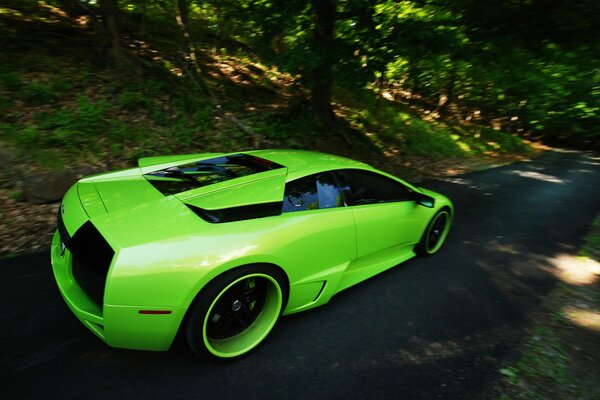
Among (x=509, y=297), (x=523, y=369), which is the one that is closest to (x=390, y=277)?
(x=509, y=297)

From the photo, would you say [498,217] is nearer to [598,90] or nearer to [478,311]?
[478,311]

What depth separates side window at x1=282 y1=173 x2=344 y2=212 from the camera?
269 centimetres

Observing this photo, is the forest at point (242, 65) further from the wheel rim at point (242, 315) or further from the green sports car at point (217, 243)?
the wheel rim at point (242, 315)

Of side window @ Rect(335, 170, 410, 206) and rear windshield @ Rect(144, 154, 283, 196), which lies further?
side window @ Rect(335, 170, 410, 206)

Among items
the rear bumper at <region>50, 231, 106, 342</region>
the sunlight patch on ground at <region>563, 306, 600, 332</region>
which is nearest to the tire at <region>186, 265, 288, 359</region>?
the rear bumper at <region>50, 231, 106, 342</region>

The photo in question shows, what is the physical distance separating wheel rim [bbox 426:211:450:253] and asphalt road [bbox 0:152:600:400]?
18cm

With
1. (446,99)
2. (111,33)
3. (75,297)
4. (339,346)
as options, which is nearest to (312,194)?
(339,346)

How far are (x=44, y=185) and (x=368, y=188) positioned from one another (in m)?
4.41

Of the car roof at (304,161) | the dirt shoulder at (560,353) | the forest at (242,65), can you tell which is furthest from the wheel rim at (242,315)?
the forest at (242,65)

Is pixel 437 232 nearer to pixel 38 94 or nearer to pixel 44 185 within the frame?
pixel 44 185

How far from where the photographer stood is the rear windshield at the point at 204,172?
2.73m

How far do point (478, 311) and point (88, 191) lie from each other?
3605mm

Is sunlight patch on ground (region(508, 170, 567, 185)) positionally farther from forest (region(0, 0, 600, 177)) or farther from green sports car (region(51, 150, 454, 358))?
green sports car (region(51, 150, 454, 358))

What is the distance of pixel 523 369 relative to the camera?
2.49 metres
